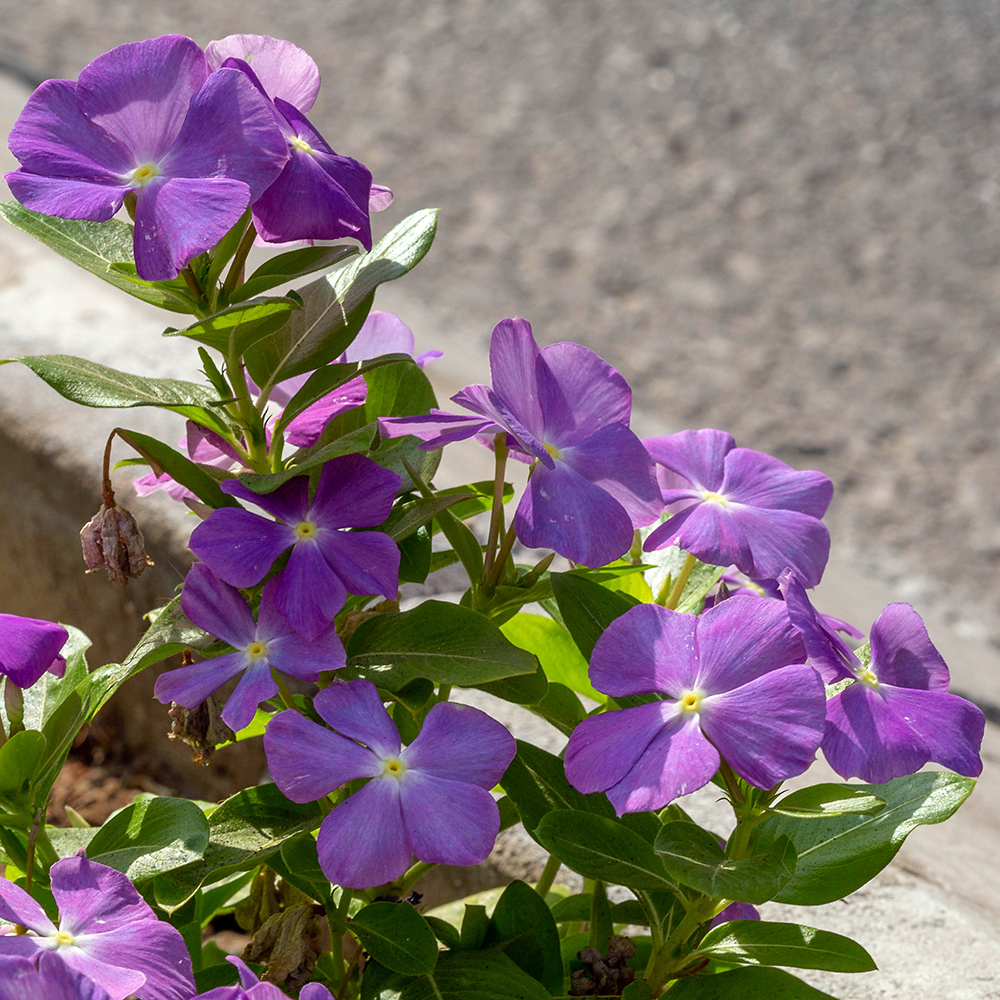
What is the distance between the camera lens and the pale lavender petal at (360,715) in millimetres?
549

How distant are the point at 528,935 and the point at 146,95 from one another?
1.57 ft

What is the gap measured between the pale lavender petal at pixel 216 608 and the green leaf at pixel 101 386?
81 millimetres

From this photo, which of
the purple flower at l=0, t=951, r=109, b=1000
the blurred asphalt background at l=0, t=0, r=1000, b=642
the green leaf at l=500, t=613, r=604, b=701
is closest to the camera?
the purple flower at l=0, t=951, r=109, b=1000

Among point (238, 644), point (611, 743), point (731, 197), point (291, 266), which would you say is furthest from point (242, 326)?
point (731, 197)

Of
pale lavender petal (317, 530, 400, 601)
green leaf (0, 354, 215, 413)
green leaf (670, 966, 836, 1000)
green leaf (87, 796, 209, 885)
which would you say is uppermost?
green leaf (0, 354, 215, 413)

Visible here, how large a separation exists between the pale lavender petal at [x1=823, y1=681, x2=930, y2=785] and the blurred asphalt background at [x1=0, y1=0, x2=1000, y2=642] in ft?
5.19

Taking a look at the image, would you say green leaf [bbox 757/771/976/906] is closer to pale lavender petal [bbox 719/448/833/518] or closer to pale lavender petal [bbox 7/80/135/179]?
pale lavender petal [bbox 719/448/833/518]

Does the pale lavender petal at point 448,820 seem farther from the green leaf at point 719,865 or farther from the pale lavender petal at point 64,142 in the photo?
the pale lavender petal at point 64,142

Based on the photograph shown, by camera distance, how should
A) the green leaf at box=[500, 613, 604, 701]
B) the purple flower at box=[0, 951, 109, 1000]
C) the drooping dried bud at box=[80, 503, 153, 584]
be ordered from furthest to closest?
1. the green leaf at box=[500, 613, 604, 701]
2. the drooping dried bud at box=[80, 503, 153, 584]
3. the purple flower at box=[0, 951, 109, 1000]

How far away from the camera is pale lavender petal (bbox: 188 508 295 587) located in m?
0.56

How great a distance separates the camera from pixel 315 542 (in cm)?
57

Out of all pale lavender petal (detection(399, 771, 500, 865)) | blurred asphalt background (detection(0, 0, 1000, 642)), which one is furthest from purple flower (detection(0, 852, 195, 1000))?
blurred asphalt background (detection(0, 0, 1000, 642))

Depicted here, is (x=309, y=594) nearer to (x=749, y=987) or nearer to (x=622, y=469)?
(x=622, y=469)

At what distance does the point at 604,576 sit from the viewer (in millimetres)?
646
